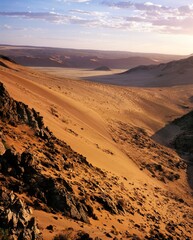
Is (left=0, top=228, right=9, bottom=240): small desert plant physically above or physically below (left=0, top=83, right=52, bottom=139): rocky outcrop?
below

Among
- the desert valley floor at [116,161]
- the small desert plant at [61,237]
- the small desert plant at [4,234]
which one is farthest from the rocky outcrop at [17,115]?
the small desert plant at [4,234]

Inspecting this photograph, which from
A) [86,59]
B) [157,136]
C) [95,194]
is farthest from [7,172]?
[86,59]

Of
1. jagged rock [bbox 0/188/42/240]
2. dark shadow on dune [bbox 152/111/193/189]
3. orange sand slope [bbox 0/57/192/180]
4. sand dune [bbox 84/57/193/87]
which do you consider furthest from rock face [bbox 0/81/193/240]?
sand dune [bbox 84/57/193/87]

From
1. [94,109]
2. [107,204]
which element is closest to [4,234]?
[107,204]

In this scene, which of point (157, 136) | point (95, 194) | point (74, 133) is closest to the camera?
point (95, 194)

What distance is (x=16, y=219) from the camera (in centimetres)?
666

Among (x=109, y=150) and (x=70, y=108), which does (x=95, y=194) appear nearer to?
(x=109, y=150)

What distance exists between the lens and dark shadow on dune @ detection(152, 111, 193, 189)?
23.1m

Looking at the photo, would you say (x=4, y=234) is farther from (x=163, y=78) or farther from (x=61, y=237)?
(x=163, y=78)

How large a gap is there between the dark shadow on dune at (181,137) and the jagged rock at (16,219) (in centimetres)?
1374

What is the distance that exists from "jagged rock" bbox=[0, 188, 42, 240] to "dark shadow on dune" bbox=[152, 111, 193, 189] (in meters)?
13.7

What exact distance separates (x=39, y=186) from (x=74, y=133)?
354 inches

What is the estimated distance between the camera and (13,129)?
40.5ft

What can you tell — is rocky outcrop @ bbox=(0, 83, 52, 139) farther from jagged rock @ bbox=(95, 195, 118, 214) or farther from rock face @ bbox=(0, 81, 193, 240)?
jagged rock @ bbox=(95, 195, 118, 214)
